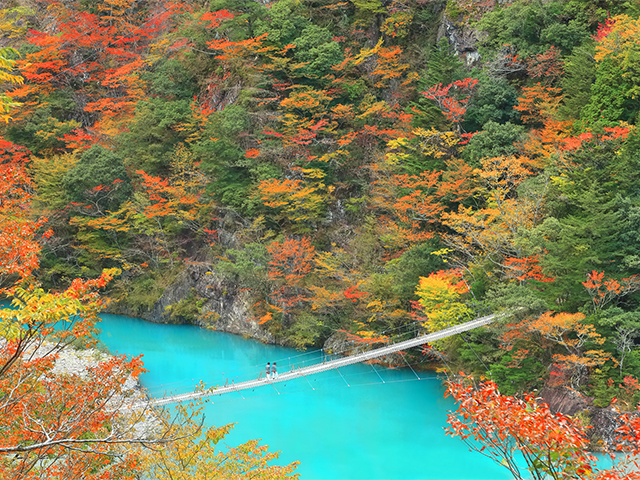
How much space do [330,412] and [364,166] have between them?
27.4ft

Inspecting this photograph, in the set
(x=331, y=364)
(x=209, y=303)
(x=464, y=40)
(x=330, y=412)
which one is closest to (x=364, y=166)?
(x=464, y=40)

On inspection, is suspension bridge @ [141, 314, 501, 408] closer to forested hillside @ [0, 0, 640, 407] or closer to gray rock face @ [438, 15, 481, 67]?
forested hillside @ [0, 0, 640, 407]

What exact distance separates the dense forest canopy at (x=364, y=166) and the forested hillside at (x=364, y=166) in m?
0.07

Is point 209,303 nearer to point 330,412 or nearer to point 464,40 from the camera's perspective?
point 330,412

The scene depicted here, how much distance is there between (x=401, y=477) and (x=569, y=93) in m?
10.1

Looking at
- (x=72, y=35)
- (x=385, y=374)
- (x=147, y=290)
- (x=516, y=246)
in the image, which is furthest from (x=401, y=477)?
(x=72, y=35)

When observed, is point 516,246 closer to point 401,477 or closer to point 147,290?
point 401,477

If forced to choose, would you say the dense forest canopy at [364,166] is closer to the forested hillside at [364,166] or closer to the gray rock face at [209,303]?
the forested hillside at [364,166]

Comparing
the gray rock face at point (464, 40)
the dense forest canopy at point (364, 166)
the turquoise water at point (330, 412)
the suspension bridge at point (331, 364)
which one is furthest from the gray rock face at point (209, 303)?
the gray rock face at point (464, 40)

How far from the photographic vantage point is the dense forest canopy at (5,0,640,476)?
34.2ft

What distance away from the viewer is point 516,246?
11.4 meters

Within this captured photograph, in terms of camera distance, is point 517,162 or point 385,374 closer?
point 517,162

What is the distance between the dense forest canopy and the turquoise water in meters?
1.17

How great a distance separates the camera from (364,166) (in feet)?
57.1
